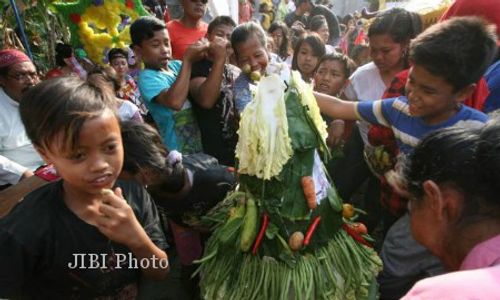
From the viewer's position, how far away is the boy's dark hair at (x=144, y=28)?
2559 mm

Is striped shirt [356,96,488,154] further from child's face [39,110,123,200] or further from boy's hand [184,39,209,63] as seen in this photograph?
child's face [39,110,123,200]

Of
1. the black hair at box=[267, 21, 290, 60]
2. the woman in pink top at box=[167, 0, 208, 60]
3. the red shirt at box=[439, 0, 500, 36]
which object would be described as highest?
the red shirt at box=[439, 0, 500, 36]

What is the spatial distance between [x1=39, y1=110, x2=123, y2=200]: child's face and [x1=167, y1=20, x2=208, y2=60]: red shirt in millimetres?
2183

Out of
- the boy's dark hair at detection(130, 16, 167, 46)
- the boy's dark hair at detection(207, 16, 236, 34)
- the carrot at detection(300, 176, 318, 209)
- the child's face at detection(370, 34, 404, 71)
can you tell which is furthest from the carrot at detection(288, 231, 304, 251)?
the boy's dark hair at detection(207, 16, 236, 34)

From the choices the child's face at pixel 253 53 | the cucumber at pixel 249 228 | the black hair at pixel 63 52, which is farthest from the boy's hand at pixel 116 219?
the black hair at pixel 63 52

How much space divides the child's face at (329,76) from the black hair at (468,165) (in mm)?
2092

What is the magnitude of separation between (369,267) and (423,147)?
0.67 metres

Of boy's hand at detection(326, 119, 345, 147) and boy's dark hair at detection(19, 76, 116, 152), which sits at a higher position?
boy's dark hair at detection(19, 76, 116, 152)

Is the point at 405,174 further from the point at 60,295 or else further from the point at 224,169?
the point at 60,295

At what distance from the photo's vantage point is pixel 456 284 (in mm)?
747

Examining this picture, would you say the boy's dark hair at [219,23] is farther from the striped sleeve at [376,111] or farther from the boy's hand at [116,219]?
the boy's hand at [116,219]

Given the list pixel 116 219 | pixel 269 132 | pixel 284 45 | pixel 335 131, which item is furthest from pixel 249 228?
pixel 284 45

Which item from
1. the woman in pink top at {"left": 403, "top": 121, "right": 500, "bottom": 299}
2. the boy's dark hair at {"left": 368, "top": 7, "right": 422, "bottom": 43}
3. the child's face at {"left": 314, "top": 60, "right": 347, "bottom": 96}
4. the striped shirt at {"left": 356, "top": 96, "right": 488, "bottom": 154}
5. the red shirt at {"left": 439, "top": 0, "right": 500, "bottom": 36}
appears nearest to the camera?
the woman in pink top at {"left": 403, "top": 121, "right": 500, "bottom": 299}

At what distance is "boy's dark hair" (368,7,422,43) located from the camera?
2430 mm
